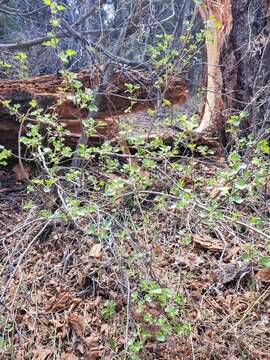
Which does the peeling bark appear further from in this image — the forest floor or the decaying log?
the forest floor

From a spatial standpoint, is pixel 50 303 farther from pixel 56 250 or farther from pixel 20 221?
pixel 20 221

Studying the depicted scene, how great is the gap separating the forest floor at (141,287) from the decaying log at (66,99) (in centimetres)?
71

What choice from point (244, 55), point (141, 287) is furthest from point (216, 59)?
point (141, 287)

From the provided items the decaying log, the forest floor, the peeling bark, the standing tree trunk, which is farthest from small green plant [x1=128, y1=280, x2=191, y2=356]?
the peeling bark

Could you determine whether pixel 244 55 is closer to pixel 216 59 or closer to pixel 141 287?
pixel 216 59

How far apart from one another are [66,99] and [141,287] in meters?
1.53

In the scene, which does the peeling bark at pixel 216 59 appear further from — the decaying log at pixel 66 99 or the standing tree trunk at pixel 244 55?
the decaying log at pixel 66 99

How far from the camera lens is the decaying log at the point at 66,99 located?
2273 millimetres

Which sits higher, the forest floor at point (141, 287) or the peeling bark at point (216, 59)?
the peeling bark at point (216, 59)

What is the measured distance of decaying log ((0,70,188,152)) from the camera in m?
2.27

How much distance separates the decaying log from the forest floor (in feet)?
2.32

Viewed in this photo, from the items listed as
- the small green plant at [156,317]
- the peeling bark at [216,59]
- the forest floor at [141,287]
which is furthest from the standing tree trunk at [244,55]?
the small green plant at [156,317]

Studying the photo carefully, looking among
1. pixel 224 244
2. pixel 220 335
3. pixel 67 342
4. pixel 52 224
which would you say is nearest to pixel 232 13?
pixel 224 244

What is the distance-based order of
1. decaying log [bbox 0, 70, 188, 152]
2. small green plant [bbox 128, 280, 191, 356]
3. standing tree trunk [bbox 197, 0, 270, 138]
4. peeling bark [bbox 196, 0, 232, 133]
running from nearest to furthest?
small green plant [bbox 128, 280, 191, 356] → decaying log [bbox 0, 70, 188, 152] → standing tree trunk [bbox 197, 0, 270, 138] → peeling bark [bbox 196, 0, 232, 133]
